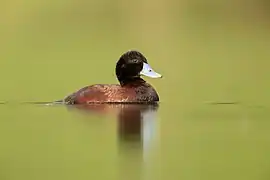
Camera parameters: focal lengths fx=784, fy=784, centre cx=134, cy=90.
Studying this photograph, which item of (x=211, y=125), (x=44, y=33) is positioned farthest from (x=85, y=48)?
(x=211, y=125)

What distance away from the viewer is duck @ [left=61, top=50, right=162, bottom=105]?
421 cm

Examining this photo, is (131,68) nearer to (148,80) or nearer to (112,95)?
(112,95)

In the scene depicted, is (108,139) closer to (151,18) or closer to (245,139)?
(245,139)

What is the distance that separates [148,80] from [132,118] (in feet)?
7.91

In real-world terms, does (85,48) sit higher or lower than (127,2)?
lower

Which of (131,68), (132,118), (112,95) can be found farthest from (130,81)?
(132,118)

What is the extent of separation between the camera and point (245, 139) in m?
2.40

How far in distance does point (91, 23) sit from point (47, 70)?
2.25 metres

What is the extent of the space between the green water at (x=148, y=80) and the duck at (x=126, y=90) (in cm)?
12

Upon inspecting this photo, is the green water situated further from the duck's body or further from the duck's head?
the duck's head

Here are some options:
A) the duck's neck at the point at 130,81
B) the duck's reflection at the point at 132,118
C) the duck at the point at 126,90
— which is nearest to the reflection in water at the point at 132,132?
the duck's reflection at the point at 132,118

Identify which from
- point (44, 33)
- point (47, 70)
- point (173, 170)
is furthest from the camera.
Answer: point (44, 33)

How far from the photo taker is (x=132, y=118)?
3174 mm

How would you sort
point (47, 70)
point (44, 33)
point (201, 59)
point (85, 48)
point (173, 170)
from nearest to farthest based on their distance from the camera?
1. point (173, 170)
2. point (47, 70)
3. point (201, 59)
4. point (85, 48)
5. point (44, 33)
